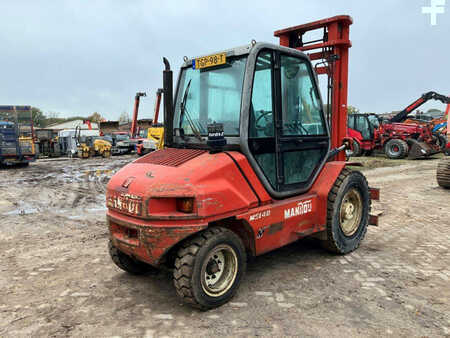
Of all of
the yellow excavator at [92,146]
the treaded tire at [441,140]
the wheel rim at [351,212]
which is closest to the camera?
the wheel rim at [351,212]

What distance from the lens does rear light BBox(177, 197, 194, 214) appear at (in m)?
3.01

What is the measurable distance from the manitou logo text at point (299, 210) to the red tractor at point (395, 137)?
1446 centimetres

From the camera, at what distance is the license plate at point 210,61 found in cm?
357

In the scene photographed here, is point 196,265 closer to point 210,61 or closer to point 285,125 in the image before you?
point 285,125

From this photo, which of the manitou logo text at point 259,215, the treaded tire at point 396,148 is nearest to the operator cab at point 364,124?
the treaded tire at point 396,148

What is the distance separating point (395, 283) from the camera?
3.63 metres

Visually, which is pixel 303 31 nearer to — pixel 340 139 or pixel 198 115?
pixel 340 139

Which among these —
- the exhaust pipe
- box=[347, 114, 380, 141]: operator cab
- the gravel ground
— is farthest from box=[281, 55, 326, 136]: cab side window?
box=[347, 114, 380, 141]: operator cab

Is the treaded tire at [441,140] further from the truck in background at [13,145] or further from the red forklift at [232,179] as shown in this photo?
the truck in background at [13,145]

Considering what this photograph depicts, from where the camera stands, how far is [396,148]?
56.9 ft

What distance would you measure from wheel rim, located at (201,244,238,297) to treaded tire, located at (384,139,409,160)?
52.4 ft

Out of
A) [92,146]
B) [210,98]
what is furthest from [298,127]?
[92,146]

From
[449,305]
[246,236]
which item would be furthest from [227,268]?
[449,305]

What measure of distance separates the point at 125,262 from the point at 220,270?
1162mm
